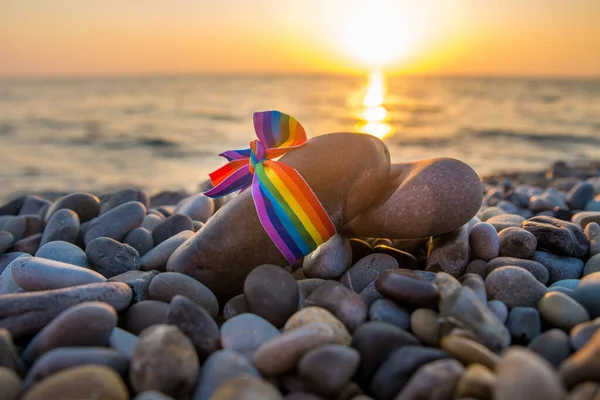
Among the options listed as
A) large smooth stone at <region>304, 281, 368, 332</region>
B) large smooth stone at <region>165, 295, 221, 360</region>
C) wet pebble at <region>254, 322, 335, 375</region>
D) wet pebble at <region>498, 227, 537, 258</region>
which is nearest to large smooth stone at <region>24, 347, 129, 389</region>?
large smooth stone at <region>165, 295, 221, 360</region>

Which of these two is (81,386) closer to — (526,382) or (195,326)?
(195,326)

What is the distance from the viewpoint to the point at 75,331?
1782 millimetres

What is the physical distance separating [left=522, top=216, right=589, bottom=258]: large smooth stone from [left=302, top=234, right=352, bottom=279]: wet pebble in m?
0.98

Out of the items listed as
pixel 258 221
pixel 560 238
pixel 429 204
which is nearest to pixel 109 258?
pixel 258 221

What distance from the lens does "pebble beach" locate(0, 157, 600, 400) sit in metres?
1.54

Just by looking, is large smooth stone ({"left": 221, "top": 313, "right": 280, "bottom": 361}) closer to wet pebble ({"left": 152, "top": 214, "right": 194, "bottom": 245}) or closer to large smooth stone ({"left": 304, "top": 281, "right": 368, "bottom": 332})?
large smooth stone ({"left": 304, "top": 281, "right": 368, "bottom": 332})

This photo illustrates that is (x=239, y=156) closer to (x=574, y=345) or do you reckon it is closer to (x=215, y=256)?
(x=215, y=256)

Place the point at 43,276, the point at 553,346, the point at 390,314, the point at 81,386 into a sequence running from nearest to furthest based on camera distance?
the point at 81,386
the point at 553,346
the point at 390,314
the point at 43,276

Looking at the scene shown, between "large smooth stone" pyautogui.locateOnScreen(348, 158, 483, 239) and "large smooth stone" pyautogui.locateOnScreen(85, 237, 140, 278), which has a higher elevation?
"large smooth stone" pyautogui.locateOnScreen(348, 158, 483, 239)

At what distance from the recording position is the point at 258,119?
272cm

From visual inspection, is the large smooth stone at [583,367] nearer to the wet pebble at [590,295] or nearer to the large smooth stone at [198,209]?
the wet pebble at [590,295]

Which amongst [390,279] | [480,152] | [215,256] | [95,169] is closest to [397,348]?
[390,279]

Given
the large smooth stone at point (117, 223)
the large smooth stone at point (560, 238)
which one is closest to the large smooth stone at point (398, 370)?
the large smooth stone at point (560, 238)

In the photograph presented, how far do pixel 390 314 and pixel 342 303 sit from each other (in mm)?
194
